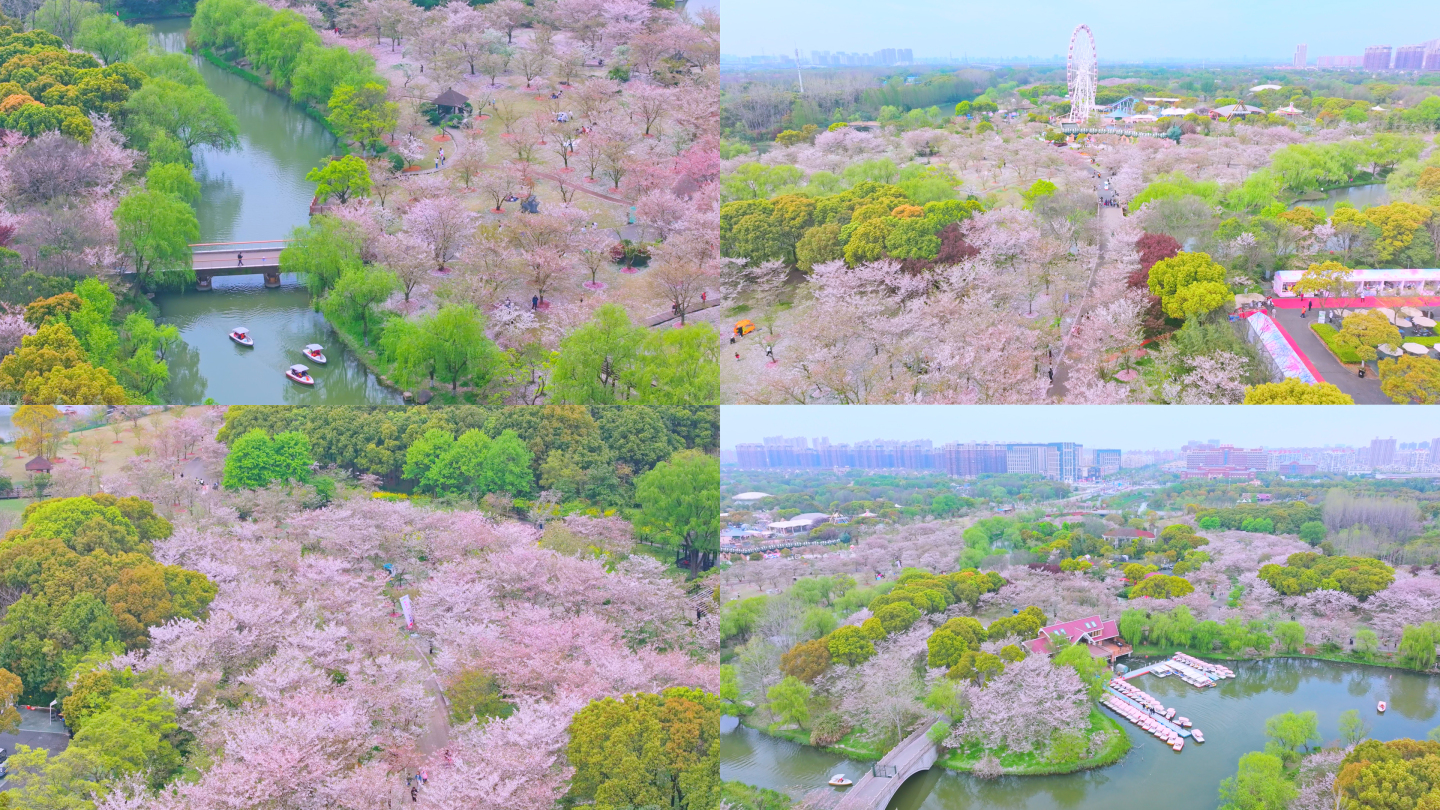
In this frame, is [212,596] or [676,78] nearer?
[212,596]

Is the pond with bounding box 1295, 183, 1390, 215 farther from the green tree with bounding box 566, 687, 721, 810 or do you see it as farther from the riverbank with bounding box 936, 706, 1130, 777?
the green tree with bounding box 566, 687, 721, 810

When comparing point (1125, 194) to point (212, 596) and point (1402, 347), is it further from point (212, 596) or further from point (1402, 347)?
point (212, 596)

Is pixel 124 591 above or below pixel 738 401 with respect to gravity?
below

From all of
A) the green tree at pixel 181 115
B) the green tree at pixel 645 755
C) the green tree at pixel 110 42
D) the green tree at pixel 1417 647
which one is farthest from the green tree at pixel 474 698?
the green tree at pixel 110 42

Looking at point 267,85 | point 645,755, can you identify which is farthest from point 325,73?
point 645,755

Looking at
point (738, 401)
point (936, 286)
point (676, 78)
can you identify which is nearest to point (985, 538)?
point (738, 401)

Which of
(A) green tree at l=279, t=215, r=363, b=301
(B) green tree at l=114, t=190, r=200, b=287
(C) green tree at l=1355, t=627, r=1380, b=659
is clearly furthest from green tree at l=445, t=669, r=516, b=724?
(B) green tree at l=114, t=190, r=200, b=287

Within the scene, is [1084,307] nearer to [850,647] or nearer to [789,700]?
[850,647]
